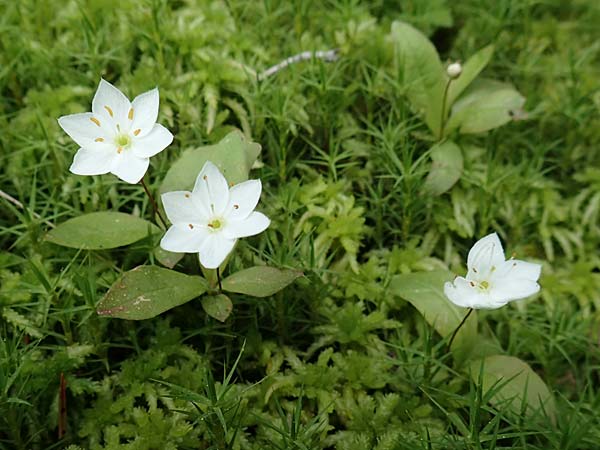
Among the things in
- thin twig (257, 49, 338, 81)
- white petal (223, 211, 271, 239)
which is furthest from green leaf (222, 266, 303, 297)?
thin twig (257, 49, 338, 81)

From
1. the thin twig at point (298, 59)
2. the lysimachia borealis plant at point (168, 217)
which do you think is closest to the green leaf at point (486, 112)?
the thin twig at point (298, 59)

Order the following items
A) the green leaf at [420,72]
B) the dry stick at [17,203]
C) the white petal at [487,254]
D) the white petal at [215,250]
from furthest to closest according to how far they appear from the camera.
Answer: the green leaf at [420,72], the dry stick at [17,203], the white petal at [487,254], the white petal at [215,250]

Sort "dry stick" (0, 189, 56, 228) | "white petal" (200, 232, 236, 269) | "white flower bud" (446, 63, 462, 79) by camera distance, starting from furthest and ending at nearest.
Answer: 1. "white flower bud" (446, 63, 462, 79)
2. "dry stick" (0, 189, 56, 228)
3. "white petal" (200, 232, 236, 269)

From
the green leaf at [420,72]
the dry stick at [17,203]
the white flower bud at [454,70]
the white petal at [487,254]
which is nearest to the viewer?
the white petal at [487,254]

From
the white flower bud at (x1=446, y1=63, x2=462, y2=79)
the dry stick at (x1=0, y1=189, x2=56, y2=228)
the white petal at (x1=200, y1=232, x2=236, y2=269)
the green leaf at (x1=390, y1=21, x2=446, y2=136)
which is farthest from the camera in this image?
the green leaf at (x1=390, y1=21, x2=446, y2=136)

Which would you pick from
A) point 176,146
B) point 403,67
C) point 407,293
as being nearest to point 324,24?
point 403,67

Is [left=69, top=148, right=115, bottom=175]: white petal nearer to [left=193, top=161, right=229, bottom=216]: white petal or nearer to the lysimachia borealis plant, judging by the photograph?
the lysimachia borealis plant

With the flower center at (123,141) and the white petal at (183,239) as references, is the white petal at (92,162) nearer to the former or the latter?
the flower center at (123,141)
